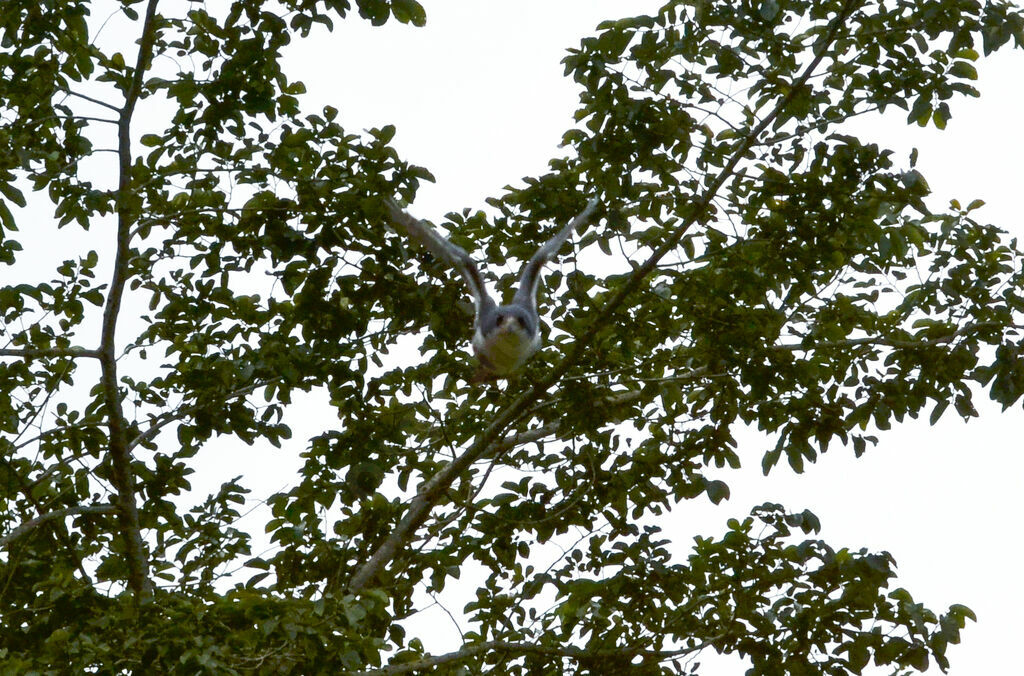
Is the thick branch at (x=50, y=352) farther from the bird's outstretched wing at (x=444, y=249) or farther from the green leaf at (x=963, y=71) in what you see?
the green leaf at (x=963, y=71)

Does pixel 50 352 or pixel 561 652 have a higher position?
pixel 50 352

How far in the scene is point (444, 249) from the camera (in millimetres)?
5641

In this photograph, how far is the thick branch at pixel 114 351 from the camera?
5.60m

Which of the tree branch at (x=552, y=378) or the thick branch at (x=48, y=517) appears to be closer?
the tree branch at (x=552, y=378)

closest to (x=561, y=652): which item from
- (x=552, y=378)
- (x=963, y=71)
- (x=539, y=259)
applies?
(x=552, y=378)

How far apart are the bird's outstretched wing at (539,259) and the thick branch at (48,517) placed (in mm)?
2100

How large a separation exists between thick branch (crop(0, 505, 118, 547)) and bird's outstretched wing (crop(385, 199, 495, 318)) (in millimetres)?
1850

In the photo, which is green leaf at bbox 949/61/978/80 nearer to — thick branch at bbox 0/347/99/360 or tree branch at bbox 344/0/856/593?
tree branch at bbox 344/0/856/593

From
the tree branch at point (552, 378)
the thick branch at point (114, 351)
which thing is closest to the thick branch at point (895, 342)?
the tree branch at point (552, 378)

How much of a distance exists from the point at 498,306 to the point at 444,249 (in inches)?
14.2

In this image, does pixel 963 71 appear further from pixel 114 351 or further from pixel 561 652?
pixel 114 351

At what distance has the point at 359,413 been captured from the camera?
19.2ft

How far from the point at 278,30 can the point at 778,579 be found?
129 inches

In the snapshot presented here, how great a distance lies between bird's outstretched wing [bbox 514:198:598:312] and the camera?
556cm
